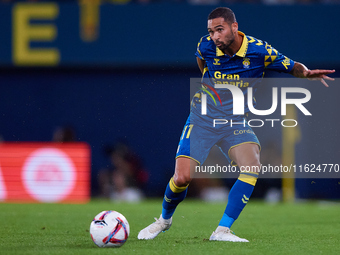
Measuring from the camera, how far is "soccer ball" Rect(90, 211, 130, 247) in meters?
4.89

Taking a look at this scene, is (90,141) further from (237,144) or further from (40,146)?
(237,144)

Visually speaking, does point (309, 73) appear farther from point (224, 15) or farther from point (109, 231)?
point (109, 231)

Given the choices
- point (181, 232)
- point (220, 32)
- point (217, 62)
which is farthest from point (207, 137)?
point (181, 232)

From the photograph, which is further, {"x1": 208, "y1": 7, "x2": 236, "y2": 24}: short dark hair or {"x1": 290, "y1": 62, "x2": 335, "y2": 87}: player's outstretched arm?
{"x1": 290, "y1": 62, "x2": 335, "y2": 87}: player's outstretched arm

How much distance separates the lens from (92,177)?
14.5 m

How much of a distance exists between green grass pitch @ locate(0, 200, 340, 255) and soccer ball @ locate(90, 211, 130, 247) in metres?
0.08

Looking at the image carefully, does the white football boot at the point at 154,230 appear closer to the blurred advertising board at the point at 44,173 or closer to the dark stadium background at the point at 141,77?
the blurred advertising board at the point at 44,173

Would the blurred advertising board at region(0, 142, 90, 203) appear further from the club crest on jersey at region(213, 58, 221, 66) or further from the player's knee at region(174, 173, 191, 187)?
the club crest on jersey at region(213, 58, 221, 66)

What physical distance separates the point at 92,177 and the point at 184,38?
385 centimetres

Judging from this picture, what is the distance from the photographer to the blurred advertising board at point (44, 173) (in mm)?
11602

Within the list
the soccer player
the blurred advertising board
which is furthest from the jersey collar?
the blurred advertising board

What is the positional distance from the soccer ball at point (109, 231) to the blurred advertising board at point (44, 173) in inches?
267

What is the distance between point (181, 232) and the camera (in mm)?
6449

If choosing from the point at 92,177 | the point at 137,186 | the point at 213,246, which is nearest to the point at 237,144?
the point at 213,246
